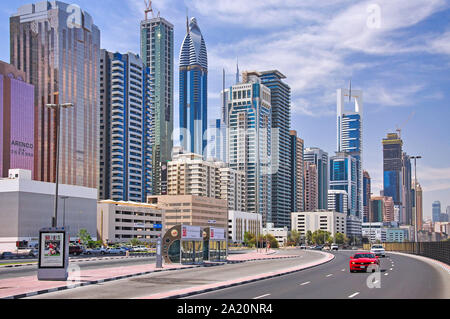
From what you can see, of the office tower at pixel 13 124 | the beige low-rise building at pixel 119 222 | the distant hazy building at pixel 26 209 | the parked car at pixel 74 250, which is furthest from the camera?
the office tower at pixel 13 124

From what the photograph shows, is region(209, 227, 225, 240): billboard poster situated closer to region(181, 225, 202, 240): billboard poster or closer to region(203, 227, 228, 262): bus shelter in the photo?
region(203, 227, 228, 262): bus shelter

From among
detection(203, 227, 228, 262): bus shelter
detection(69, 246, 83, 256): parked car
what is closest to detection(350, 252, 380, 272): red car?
detection(203, 227, 228, 262): bus shelter

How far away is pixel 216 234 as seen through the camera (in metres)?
57.4

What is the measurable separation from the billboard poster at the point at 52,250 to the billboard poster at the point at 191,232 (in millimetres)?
18468

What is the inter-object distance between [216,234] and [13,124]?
15622 cm

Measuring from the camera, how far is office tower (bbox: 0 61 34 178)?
189750 millimetres

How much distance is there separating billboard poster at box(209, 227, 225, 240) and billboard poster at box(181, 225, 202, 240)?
95.8 inches

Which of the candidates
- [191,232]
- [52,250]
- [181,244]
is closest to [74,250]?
[181,244]

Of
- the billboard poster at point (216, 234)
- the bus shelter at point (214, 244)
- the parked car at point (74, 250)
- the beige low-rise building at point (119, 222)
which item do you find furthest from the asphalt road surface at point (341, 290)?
the beige low-rise building at point (119, 222)

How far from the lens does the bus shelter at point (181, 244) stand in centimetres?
4919

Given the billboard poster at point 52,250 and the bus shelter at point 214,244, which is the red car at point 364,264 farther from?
the bus shelter at point 214,244

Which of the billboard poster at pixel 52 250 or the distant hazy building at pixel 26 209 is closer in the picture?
the billboard poster at pixel 52 250

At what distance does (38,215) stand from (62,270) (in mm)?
129870
